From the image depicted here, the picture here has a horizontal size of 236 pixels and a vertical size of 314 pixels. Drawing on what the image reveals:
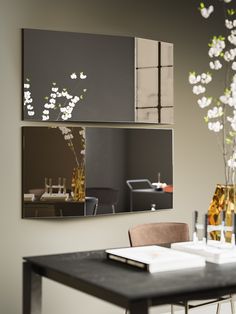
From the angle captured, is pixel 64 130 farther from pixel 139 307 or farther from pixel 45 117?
pixel 139 307

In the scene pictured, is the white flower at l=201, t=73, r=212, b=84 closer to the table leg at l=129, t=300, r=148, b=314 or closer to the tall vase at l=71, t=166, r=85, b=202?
the table leg at l=129, t=300, r=148, b=314

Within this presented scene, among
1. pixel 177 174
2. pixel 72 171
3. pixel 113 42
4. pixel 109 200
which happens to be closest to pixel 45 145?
pixel 72 171

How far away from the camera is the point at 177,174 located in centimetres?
492

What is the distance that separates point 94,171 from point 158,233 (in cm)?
75

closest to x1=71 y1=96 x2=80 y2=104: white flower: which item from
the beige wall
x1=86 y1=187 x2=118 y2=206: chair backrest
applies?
the beige wall

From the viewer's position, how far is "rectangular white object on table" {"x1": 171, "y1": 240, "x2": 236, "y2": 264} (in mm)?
2838

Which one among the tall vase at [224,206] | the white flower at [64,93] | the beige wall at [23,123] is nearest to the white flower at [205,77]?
the tall vase at [224,206]

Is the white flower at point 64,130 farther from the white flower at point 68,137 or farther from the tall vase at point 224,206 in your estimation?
the tall vase at point 224,206

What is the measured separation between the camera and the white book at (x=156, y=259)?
8.55ft

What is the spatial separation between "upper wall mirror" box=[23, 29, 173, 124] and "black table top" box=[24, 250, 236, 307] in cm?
162

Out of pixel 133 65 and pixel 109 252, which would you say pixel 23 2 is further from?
A: pixel 109 252

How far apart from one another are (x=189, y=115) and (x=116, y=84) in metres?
0.82

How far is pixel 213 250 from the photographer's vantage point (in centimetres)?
294

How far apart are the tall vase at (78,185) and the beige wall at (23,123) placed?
0.21 metres
